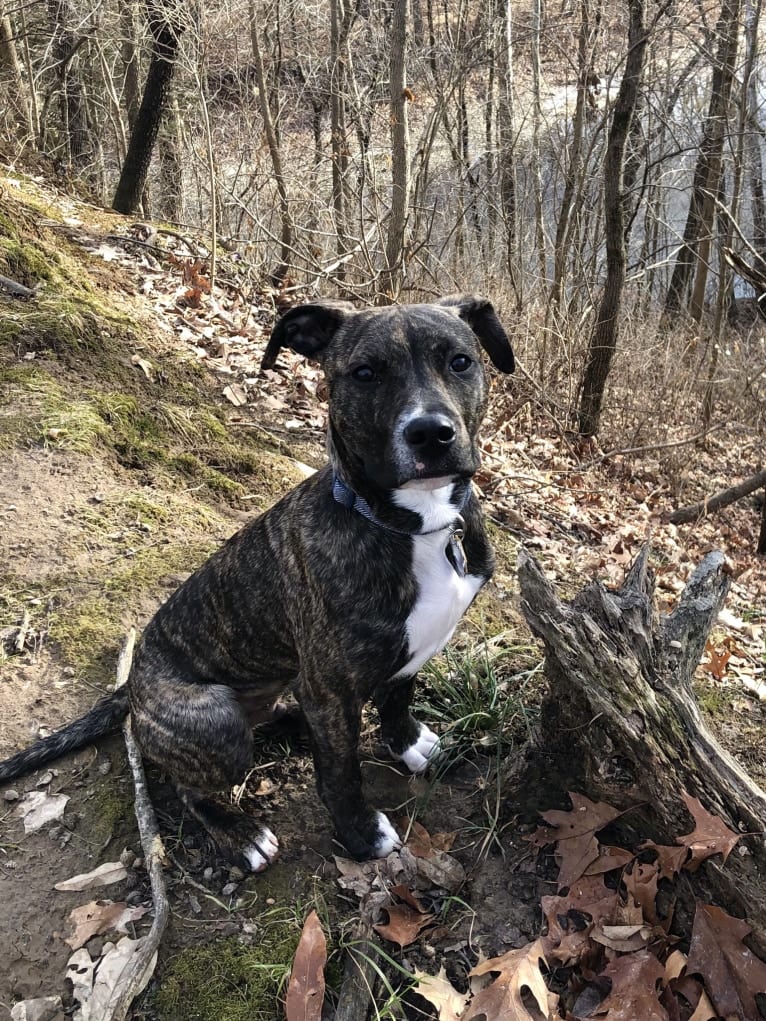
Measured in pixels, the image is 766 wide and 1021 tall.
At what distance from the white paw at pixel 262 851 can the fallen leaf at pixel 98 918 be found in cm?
38

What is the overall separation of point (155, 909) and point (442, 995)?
39.3 inches

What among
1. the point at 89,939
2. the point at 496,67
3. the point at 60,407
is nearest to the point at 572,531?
the point at 60,407

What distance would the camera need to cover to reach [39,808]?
3.04m

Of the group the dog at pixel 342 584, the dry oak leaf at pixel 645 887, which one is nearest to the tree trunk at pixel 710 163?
the dog at pixel 342 584

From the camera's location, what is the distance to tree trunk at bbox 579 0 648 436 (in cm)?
645

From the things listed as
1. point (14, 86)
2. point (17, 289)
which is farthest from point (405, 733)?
point (14, 86)

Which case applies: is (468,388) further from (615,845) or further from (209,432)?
(209,432)

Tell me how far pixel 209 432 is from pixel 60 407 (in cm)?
99

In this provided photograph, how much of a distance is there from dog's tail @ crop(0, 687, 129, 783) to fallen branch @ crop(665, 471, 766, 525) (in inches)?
191

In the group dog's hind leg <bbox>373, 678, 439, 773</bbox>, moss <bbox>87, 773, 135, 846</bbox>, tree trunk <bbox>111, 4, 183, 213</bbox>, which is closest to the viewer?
moss <bbox>87, 773, 135, 846</bbox>

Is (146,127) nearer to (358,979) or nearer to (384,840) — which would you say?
(384,840)

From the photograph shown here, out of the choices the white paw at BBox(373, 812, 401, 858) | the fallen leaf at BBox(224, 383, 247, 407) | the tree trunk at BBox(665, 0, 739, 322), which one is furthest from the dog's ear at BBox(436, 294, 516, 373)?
the tree trunk at BBox(665, 0, 739, 322)

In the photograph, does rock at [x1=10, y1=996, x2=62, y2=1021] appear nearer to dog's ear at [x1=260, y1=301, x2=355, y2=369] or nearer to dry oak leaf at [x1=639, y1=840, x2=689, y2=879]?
dry oak leaf at [x1=639, y1=840, x2=689, y2=879]

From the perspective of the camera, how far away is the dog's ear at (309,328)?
9.25 feet
